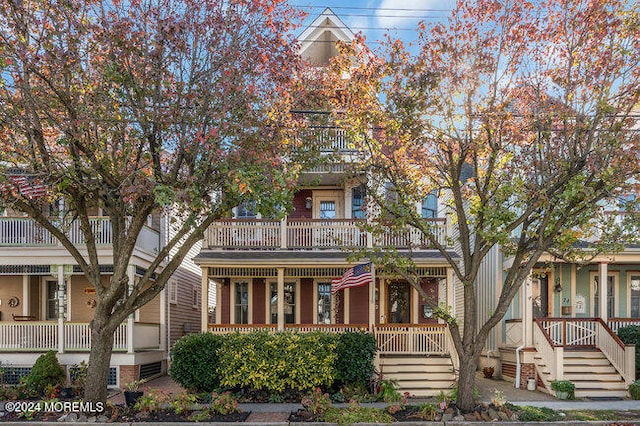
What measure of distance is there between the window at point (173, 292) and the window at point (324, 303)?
17.8ft

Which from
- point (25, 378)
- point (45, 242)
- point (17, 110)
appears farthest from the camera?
point (45, 242)

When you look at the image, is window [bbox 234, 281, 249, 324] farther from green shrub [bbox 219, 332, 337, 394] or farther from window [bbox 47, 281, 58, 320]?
window [bbox 47, 281, 58, 320]

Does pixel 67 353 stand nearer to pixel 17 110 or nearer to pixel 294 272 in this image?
pixel 294 272

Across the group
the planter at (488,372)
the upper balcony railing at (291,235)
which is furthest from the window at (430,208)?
the planter at (488,372)

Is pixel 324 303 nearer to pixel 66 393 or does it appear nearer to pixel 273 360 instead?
pixel 273 360

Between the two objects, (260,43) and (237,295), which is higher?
(260,43)

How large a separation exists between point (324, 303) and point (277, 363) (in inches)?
203

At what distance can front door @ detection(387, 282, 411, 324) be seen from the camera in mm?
18141

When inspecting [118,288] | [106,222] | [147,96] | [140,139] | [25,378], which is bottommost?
[25,378]

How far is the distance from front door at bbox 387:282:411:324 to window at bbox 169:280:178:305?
25.6 ft

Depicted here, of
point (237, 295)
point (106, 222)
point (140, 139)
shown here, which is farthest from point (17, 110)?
point (237, 295)

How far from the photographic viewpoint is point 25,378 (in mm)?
13742

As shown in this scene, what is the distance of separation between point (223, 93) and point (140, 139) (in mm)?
1854

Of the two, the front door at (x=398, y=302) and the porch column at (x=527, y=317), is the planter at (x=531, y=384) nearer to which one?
the porch column at (x=527, y=317)
